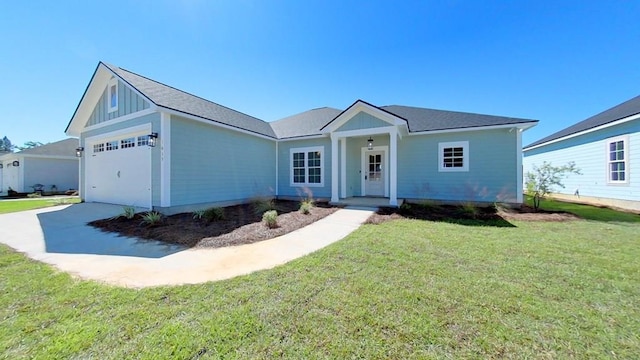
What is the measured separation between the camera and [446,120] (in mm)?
10891

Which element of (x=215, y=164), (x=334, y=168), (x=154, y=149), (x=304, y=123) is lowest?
Answer: (x=334, y=168)

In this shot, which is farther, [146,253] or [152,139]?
[152,139]

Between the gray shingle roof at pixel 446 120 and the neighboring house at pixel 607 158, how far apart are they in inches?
179

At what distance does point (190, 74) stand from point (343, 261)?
41.0 feet

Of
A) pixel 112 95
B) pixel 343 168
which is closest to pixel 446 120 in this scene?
pixel 343 168

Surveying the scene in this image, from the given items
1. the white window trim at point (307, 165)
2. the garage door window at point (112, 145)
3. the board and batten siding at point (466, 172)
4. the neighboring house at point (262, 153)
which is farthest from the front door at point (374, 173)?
the garage door window at point (112, 145)

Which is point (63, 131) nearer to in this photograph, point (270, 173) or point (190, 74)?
point (190, 74)

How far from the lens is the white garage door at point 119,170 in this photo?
8.30 m

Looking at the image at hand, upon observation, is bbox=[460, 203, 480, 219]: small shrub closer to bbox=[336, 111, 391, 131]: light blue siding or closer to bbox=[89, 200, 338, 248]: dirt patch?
bbox=[336, 111, 391, 131]: light blue siding

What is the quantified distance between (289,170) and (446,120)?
8.10 meters

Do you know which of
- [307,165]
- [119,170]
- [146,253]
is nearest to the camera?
[146,253]

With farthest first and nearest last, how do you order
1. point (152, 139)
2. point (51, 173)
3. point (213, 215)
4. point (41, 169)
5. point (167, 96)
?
point (51, 173), point (41, 169), point (167, 96), point (152, 139), point (213, 215)

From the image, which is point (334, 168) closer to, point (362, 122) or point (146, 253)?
point (362, 122)

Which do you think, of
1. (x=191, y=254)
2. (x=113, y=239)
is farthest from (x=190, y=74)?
(x=191, y=254)
